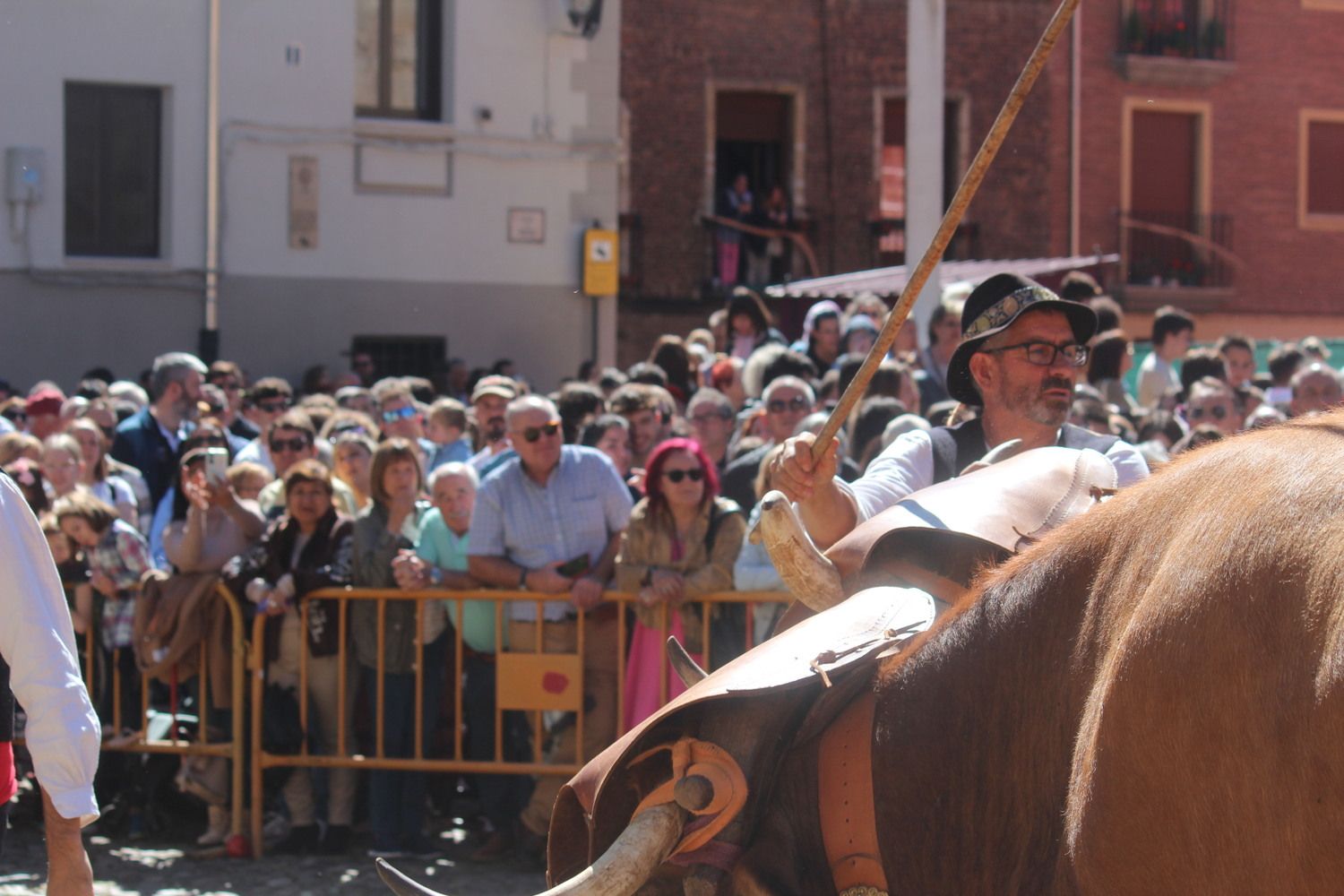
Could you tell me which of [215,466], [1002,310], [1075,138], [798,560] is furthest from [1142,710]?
[1075,138]

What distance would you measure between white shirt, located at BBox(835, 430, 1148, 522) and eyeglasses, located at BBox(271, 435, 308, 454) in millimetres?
4485

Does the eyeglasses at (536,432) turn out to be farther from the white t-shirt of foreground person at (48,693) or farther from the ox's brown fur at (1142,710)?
the ox's brown fur at (1142,710)

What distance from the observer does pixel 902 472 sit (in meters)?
4.09

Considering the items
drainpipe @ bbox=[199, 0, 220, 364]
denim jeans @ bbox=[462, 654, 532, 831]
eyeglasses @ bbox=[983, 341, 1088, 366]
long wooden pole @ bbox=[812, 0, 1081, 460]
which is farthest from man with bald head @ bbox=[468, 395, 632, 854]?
drainpipe @ bbox=[199, 0, 220, 364]

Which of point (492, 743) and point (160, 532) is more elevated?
point (160, 532)

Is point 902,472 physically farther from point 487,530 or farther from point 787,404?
point 787,404

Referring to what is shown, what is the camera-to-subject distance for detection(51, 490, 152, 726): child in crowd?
24.6 feet

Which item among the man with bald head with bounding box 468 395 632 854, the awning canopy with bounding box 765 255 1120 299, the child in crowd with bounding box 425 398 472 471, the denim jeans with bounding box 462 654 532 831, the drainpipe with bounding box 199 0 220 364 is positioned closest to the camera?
the man with bald head with bounding box 468 395 632 854

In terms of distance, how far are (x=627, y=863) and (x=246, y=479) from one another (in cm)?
592

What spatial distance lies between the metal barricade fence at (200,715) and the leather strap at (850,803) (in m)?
5.12

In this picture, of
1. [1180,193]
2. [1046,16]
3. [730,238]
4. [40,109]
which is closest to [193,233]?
[40,109]

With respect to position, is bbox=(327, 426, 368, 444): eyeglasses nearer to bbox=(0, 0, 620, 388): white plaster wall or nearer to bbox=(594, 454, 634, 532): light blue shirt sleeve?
bbox=(594, 454, 634, 532): light blue shirt sleeve

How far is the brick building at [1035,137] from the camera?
922 inches

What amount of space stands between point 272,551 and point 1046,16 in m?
20.5
